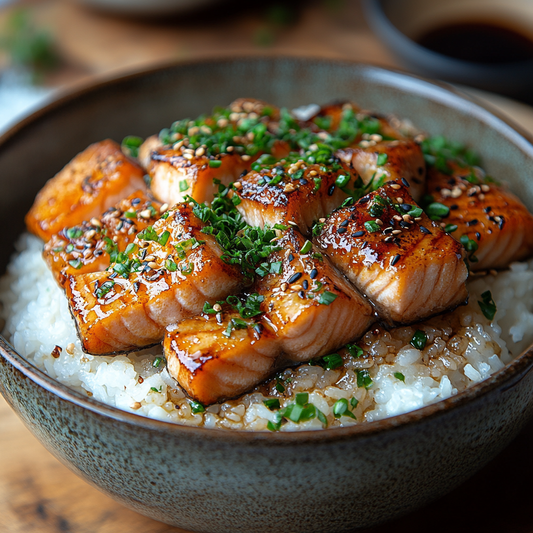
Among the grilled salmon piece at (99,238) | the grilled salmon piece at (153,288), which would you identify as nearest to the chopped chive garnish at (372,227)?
the grilled salmon piece at (153,288)

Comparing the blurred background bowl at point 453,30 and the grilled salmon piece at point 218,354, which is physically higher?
the grilled salmon piece at point 218,354

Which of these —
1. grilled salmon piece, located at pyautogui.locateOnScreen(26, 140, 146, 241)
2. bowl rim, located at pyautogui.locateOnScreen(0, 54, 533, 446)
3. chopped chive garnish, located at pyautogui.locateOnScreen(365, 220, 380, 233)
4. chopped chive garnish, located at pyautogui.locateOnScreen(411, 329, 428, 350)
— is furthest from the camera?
grilled salmon piece, located at pyautogui.locateOnScreen(26, 140, 146, 241)

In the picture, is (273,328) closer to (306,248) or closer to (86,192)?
(306,248)

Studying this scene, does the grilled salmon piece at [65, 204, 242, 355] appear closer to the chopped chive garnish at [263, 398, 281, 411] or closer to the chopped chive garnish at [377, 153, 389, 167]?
the chopped chive garnish at [263, 398, 281, 411]

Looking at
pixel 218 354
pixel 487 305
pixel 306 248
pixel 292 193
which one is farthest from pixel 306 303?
pixel 487 305

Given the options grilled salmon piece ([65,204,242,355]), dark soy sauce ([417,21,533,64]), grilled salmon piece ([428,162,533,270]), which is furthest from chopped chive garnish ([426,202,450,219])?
dark soy sauce ([417,21,533,64])

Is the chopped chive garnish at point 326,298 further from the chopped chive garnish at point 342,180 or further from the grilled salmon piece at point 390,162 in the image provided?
the grilled salmon piece at point 390,162

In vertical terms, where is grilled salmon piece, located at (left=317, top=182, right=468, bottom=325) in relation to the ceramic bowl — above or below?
above
